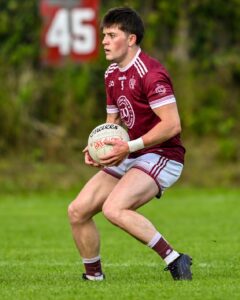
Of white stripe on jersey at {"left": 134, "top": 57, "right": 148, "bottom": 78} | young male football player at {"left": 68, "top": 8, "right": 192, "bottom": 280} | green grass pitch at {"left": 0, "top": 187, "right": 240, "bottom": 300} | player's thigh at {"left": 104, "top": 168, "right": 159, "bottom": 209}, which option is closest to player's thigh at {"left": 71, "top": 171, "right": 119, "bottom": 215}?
young male football player at {"left": 68, "top": 8, "right": 192, "bottom": 280}

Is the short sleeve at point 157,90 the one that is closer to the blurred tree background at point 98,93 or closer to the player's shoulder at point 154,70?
the player's shoulder at point 154,70

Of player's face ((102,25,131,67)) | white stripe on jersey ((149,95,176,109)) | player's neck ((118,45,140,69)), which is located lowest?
white stripe on jersey ((149,95,176,109))

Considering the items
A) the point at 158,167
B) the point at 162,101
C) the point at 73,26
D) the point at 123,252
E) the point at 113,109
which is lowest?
Result: the point at 123,252

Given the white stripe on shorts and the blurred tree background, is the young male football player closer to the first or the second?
the white stripe on shorts

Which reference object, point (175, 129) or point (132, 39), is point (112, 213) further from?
point (132, 39)

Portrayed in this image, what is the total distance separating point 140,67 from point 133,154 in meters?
0.68

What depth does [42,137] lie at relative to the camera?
24344mm

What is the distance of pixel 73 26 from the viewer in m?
23.0

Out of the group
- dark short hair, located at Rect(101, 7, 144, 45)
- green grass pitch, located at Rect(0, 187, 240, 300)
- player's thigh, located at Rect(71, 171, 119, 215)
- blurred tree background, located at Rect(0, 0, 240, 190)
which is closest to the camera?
green grass pitch, located at Rect(0, 187, 240, 300)

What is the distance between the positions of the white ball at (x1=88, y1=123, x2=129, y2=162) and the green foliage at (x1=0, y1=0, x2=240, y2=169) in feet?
49.2

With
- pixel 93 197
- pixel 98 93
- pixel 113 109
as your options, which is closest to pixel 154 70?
pixel 113 109

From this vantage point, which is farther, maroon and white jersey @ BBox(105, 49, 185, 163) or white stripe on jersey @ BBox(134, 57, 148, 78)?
white stripe on jersey @ BBox(134, 57, 148, 78)

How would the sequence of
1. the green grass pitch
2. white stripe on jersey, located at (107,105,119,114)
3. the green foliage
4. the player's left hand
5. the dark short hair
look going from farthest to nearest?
the green foliage, white stripe on jersey, located at (107,105,119,114), the dark short hair, the player's left hand, the green grass pitch

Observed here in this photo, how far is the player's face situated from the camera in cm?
889
